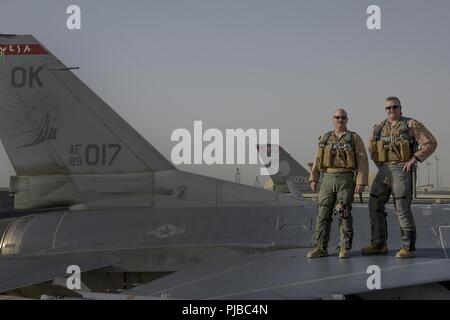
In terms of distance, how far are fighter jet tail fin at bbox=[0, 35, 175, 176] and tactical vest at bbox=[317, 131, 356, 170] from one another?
2.26m

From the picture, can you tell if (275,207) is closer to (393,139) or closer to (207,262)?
(207,262)

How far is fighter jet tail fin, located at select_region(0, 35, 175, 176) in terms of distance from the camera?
23.4ft

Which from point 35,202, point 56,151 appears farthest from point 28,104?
point 35,202

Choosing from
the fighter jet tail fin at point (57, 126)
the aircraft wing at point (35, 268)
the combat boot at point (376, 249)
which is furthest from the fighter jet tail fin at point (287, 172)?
the aircraft wing at point (35, 268)

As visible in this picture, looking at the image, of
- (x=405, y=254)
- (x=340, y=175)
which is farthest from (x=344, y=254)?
(x=340, y=175)

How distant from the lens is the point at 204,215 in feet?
22.0

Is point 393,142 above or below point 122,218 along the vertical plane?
above

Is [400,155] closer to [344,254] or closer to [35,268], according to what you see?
[344,254]

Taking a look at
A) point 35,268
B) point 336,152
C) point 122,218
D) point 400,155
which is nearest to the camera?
point 400,155

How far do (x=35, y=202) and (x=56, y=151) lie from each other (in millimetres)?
736

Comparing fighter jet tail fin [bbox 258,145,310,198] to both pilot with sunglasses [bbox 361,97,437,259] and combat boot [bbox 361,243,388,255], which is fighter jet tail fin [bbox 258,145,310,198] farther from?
pilot with sunglasses [bbox 361,97,437,259]

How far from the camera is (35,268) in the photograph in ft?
19.9

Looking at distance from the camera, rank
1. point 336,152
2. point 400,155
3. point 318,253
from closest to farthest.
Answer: point 400,155
point 336,152
point 318,253

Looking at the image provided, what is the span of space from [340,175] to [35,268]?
3.56 metres
